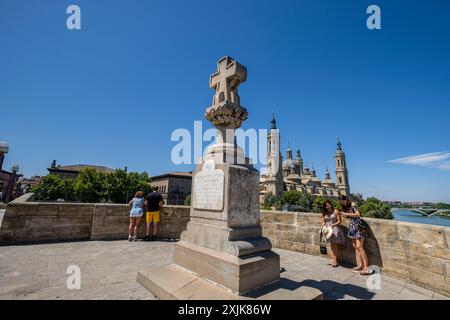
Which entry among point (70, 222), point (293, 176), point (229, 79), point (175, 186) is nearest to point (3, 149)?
point (70, 222)

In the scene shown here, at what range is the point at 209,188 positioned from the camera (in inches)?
133

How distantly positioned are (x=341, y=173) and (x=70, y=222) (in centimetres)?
11377

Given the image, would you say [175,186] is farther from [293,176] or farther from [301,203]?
[293,176]

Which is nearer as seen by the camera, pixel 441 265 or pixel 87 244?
pixel 441 265

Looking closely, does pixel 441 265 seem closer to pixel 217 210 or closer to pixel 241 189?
pixel 241 189

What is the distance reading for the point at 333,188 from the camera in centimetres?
10612

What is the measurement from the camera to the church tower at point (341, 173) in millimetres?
99375

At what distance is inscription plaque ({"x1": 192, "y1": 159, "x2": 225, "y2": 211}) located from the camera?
10.4ft

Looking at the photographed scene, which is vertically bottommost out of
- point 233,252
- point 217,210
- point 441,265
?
point 441,265

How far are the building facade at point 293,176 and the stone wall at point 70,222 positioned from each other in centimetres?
7207

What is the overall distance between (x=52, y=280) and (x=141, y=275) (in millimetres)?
1348

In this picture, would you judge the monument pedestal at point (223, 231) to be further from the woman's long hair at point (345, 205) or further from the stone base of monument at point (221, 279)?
the woman's long hair at point (345, 205)

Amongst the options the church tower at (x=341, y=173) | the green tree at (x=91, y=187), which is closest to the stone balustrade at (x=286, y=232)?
the green tree at (x=91, y=187)
